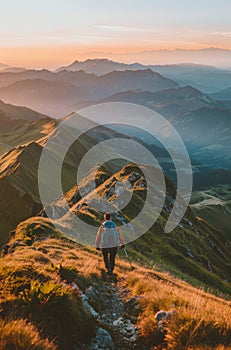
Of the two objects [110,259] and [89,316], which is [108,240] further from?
[89,316]

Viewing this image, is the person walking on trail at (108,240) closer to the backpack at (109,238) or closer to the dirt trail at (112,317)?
the backpack at (109,238)

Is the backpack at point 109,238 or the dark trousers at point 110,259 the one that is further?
the backpack at point 109,238

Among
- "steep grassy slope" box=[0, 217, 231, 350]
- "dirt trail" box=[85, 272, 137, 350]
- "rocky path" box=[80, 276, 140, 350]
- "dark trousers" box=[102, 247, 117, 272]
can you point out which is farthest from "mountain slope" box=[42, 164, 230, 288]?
"steep grassy slope" box=[0, 217, 231, 350]

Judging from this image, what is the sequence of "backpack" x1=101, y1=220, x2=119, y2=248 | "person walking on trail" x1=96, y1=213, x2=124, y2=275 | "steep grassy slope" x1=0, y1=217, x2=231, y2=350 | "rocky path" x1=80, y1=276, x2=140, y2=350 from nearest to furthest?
1. "steep grassy slope" x1=0, y1=217, x2=231, y2=350
2. "rocky path" x1=80, y1=276, x2=140, y2=350
3. "person walking on trail" x1=96, y1=213, x2=124, y2=275
4. "backpack" x1=101, y1=220, x2=119, y2=248

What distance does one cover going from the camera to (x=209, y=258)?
203 ft

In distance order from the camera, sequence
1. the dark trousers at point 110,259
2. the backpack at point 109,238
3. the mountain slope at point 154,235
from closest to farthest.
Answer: the dark trousers at point 110,259 < the backpack at point 109,238 < the mountain slope at point 154,235

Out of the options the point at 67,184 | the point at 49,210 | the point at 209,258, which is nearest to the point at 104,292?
the point at 49,210

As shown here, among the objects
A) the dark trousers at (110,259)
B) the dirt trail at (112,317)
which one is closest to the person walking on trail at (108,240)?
the dark trousers at (110,259)

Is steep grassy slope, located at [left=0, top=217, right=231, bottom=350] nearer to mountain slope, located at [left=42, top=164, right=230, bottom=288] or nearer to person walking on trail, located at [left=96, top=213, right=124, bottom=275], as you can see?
person walking on trail, located at [left=96, top=213, right=124, bottom=275]

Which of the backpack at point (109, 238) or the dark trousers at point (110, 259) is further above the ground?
the backpack at point (109, 238)

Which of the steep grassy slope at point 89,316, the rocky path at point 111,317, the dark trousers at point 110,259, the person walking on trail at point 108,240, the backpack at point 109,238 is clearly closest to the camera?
the steep grassy slope at point 89,316

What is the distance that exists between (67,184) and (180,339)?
152212 mm

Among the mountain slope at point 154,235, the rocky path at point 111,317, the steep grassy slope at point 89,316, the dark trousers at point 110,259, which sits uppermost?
the steep grassy slope at point 89,316

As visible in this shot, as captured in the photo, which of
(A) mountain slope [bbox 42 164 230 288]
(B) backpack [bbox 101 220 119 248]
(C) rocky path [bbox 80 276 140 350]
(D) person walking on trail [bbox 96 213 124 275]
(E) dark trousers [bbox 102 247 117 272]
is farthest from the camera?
(A) mountain slope [bbox 42 164 230 288]
